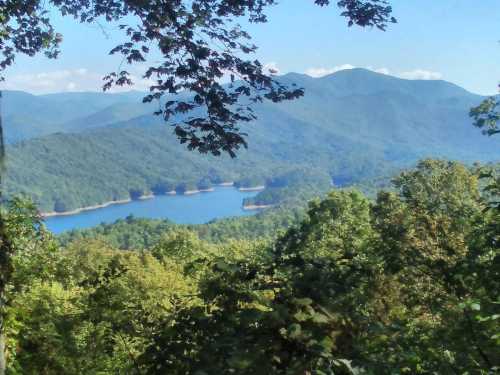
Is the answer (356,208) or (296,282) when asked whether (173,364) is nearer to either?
(296,282)

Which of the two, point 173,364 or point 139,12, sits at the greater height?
point 139,12

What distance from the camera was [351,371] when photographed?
2.79 meters

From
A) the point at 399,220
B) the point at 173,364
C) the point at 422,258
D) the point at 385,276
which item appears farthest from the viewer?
the point at 399,220

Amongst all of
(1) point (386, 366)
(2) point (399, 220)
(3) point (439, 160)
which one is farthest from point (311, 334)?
(3) point (439, 160)

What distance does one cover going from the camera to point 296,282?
11.0 feet

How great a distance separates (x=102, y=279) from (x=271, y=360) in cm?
391

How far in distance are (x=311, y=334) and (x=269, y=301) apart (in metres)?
0.32

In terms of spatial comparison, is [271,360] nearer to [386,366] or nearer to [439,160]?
[386,366]

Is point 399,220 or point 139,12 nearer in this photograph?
point 139,12

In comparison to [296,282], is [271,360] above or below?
below

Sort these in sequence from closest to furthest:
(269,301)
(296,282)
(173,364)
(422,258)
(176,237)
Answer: (269,301) < (296,282) < (173,364) < (422,258) < (176,237)

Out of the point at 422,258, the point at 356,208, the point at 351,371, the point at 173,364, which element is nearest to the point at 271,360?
the point at 351,371

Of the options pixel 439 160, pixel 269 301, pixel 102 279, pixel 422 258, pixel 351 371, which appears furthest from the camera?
pixel 439 160

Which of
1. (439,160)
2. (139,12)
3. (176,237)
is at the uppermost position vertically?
(139,12)
